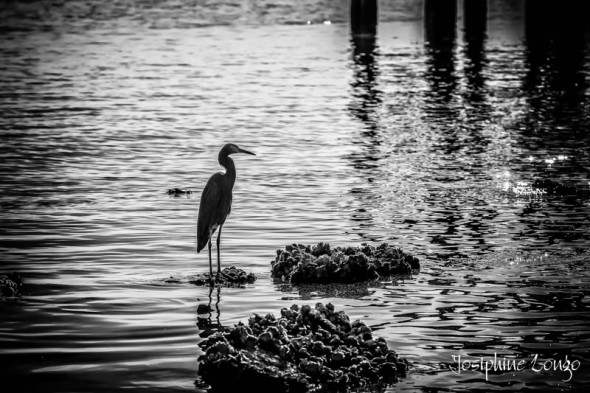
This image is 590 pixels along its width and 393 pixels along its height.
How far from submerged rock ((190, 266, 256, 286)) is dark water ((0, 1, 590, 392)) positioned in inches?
12.1

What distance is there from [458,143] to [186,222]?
12259 millimetres

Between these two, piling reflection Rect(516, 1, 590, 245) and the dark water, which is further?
piling reflection Rect(516, 1, 590, 245)

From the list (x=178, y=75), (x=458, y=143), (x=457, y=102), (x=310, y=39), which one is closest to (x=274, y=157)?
(x=458, y=143)

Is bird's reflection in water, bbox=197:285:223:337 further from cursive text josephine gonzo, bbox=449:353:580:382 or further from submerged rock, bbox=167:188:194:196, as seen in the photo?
submerged rock, bbox=167:188:194:196

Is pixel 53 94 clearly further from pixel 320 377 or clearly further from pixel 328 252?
pixel 320 377

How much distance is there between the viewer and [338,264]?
1566 cm

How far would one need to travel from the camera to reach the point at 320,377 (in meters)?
11.4

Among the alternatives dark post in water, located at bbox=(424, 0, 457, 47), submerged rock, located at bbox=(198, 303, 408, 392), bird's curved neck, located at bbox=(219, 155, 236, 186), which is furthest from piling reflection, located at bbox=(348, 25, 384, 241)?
submerged rock, located at bbox=(198, 303, 408, 392)

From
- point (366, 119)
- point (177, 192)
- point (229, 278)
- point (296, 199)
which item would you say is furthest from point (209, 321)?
point (366, 119)

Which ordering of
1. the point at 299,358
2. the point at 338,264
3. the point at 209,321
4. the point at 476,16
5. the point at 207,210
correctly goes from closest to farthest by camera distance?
the point at 299,358 → the point at 209,321 → the point at 338,264 → the point at 207,210 → the point at 476,16

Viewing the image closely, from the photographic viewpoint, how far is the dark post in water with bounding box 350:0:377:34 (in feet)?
238

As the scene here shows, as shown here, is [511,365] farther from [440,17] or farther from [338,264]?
[440,17]

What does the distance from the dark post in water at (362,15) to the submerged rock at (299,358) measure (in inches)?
2400

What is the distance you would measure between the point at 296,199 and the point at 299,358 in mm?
11264
